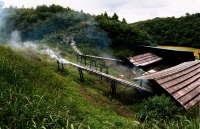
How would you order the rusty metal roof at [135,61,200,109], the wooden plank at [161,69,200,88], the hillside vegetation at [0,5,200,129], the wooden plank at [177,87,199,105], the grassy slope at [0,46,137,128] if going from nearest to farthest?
1. the grassy slope at [0,46,137,128]
2. the hillside vegetation at [0,5,200,129]
3. the wooden plank at [177,87,199,105]
4. the rusty metal roof at [135,61,200,109]
5. the wooden plank at [161,69,200,88]

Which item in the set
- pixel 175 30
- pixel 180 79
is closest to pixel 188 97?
pixel 180 79

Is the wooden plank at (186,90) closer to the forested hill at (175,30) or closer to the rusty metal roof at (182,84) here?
the rusty metal roof at (182,84)

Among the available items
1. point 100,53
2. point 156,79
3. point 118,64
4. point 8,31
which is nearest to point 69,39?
point 100,53

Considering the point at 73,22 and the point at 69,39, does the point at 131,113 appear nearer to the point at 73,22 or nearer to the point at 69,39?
the point at 69,39

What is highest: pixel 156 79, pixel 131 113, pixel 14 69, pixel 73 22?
pixel 73 22

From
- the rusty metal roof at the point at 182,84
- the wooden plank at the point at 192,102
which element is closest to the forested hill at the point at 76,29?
the rusty metal roof at the point at 182,84

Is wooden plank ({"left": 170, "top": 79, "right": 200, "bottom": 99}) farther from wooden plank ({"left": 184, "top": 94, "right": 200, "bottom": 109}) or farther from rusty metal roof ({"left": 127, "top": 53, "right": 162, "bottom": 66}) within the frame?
rusty metal roof ({"left": 127, "top": 53, "right": 162, "bottom": 66})

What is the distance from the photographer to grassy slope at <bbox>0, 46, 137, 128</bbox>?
7.47 m

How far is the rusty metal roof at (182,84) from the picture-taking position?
12.8 metres

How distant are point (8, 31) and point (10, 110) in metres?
28.1

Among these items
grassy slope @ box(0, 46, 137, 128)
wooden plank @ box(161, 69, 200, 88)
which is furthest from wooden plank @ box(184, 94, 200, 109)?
grassy slope @ box(0, 46, 137, 128)

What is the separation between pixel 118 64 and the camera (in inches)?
1011

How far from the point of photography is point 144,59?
87.9 feet

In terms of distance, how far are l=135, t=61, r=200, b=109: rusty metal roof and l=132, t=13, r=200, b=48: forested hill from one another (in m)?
21.6
